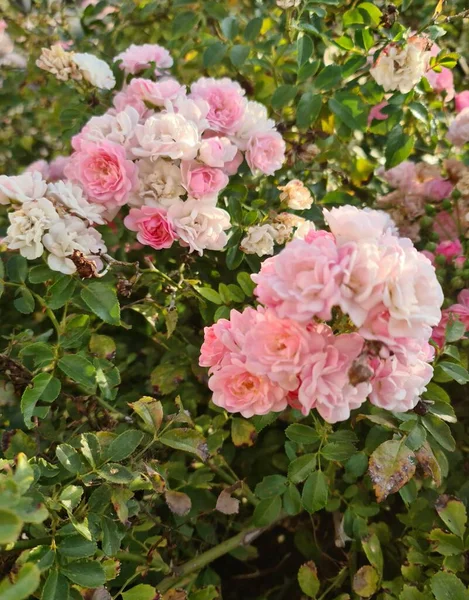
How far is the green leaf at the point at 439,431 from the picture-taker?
3.23 ft

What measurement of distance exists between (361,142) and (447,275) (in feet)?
1.98

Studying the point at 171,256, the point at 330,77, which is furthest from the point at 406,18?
the point at 171,256

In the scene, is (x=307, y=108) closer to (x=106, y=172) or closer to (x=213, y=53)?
(x=213, y=53)

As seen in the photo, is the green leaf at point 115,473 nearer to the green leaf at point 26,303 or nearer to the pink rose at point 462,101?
the green leaf at point 26,303

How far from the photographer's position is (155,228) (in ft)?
3.71

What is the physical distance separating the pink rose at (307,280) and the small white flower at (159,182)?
443 millimetres

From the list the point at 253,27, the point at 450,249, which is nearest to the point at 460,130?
the point at 450,249

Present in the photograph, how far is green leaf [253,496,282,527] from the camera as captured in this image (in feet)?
3.60

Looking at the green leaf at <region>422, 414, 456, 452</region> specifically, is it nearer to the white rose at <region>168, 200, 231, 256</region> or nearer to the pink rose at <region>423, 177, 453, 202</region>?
the white rose at <region>168, 200, 231, 256</region>

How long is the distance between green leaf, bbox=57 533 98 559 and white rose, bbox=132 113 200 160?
66 cm

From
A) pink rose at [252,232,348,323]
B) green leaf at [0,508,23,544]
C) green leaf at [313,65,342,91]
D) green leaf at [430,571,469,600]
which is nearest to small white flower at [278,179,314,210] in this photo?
green leaf at [313,65,342,91]

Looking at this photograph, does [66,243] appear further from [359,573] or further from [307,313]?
[359,573]

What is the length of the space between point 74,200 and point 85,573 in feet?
2.09

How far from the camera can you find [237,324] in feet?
2.72
